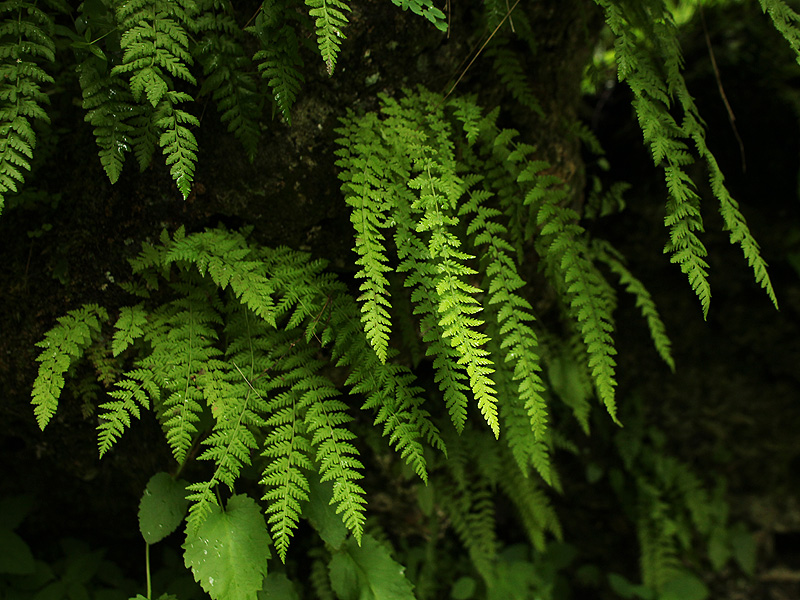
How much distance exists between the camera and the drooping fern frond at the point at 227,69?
170 cm

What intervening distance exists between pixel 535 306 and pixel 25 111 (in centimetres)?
221

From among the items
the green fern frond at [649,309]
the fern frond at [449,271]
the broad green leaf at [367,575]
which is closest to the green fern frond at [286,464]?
the broad green leaf at [367,575]

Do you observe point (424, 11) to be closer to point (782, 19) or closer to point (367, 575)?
point (782, 19)

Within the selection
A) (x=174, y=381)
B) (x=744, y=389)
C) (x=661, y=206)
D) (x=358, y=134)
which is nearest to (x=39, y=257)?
(x=174, y=381)

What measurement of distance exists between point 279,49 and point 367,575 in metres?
1.91

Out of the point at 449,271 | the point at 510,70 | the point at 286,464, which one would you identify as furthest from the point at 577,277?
the point at 286,464

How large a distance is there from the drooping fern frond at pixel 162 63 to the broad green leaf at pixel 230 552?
3.45ft

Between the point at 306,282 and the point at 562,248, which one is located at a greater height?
the point at 562,248

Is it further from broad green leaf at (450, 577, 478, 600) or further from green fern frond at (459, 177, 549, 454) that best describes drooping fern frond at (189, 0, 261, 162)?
broad green leaf at (450, 577, 478, 600)

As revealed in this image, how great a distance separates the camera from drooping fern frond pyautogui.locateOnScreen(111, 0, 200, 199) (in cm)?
153

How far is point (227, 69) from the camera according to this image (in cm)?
172

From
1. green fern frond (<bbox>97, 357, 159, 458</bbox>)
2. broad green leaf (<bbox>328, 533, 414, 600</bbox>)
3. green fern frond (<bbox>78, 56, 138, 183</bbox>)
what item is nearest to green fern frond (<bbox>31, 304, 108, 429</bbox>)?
green fern frond (<bbox>97, 357, 159, 458</bbox>)

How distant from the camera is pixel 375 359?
1.77 m

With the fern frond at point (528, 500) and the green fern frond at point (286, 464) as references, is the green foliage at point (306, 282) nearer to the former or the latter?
the green fern frond at point (286, 464)
